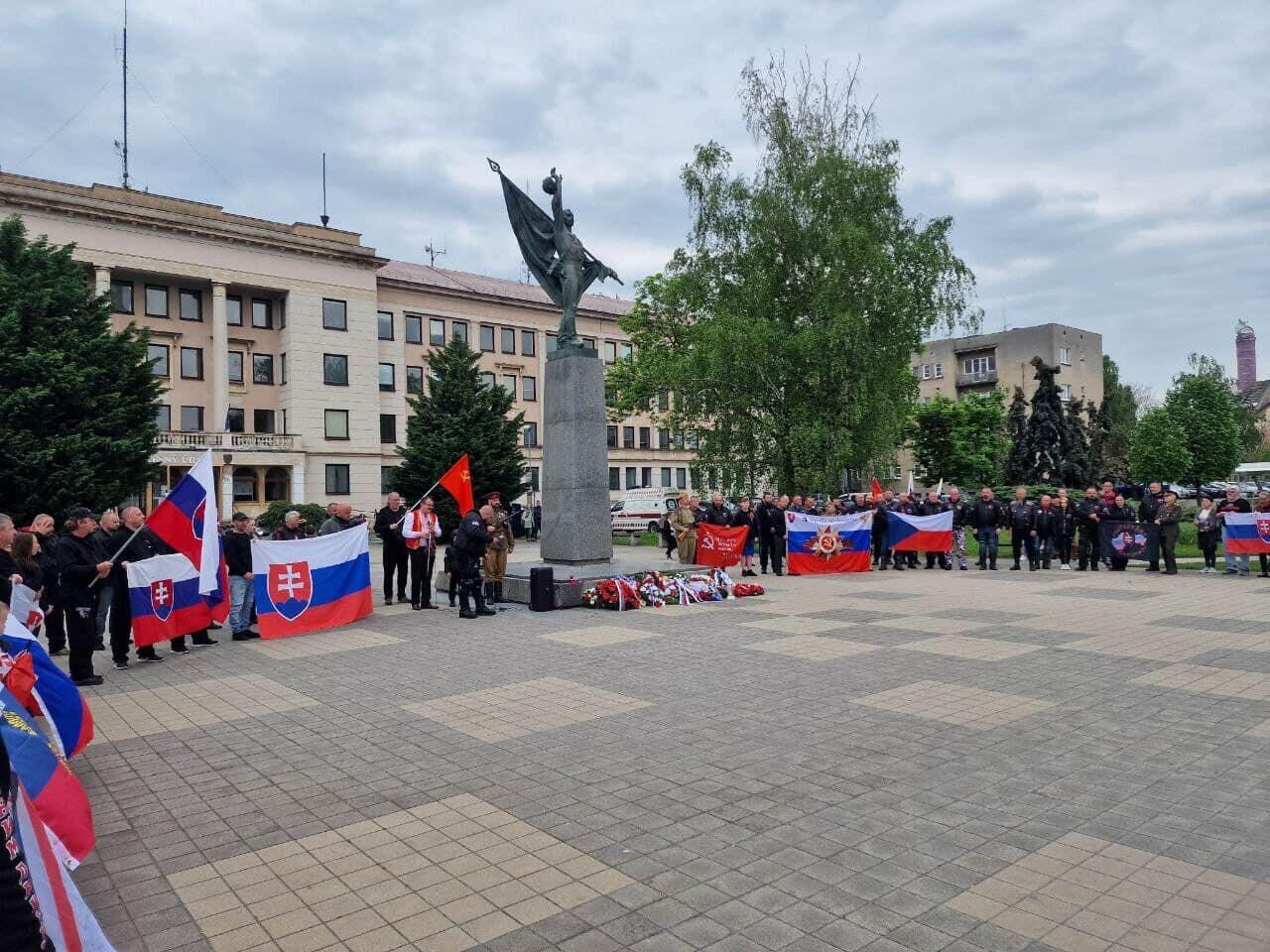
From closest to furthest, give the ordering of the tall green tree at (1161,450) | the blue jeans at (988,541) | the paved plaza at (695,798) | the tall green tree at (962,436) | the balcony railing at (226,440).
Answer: the paved plaza at (695,798), the blue jeans at (988,541), the balcony railing at (226,440), the tall green tree at (1161,450), the tall green tree at (962,436)

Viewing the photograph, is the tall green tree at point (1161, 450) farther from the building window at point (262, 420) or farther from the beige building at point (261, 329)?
the building window at point (262, 420)

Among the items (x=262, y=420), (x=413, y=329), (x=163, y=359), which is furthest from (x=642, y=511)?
(x=163, y=359)

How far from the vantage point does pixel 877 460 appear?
3064 cm

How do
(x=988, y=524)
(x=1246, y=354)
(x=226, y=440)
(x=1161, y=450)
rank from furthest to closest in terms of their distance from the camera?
(x=1246, y=354)
(x=1161, y=450)
(x=226, y=440)
(x=988, y=524)

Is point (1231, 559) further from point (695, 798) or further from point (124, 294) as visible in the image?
point (124, 294)

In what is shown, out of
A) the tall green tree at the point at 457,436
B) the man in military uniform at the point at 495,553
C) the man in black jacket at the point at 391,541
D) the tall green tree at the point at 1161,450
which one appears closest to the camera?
the man in military uniform at the point at 495,553

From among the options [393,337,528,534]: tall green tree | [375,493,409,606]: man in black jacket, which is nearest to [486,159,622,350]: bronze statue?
[375,493,409,606]: man in black jacket

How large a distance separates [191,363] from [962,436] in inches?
2112

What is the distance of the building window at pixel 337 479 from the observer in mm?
53938

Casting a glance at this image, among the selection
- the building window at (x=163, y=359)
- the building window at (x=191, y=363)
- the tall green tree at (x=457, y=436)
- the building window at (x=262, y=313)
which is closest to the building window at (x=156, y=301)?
the building window at (x=163, y=359)

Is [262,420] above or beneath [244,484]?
above

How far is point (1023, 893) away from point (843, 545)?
56.7 feet

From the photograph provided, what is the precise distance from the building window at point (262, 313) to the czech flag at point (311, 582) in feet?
143

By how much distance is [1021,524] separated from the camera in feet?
68.5
